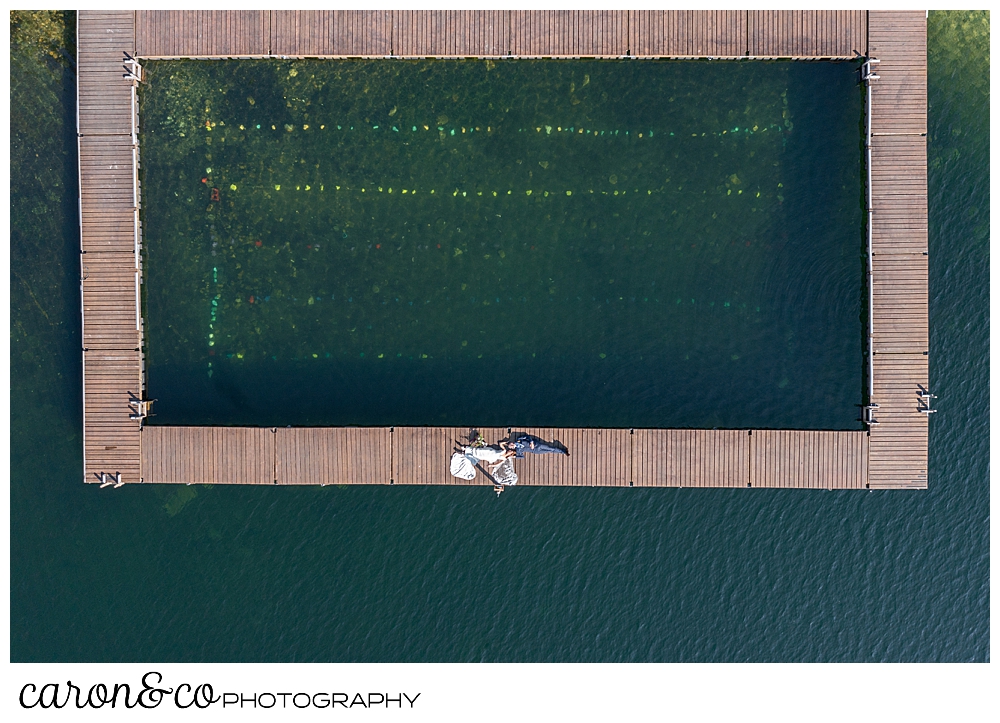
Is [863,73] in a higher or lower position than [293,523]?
higher

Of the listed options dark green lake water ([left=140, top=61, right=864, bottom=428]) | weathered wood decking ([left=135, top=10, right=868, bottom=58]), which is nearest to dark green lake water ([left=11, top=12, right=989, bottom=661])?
dark green lake water ([left=140, top=61, right=864, bottom=428])

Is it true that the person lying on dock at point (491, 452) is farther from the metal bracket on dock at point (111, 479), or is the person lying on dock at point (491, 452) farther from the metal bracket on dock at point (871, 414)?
the metal bracket on dock at point (871, 414)

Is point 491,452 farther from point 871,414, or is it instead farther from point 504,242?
point 871,414

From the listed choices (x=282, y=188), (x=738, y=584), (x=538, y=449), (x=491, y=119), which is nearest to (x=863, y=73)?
(x=491, y=119)

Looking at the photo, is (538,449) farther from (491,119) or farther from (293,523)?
(491,119)

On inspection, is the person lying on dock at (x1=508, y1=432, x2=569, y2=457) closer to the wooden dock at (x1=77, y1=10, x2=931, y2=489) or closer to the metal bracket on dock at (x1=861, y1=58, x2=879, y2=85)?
the wooden dock at (x1=77, y1=10, x2=931, y2=489)

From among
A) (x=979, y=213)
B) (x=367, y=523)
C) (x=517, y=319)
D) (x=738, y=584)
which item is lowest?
(x=738, y=584)
